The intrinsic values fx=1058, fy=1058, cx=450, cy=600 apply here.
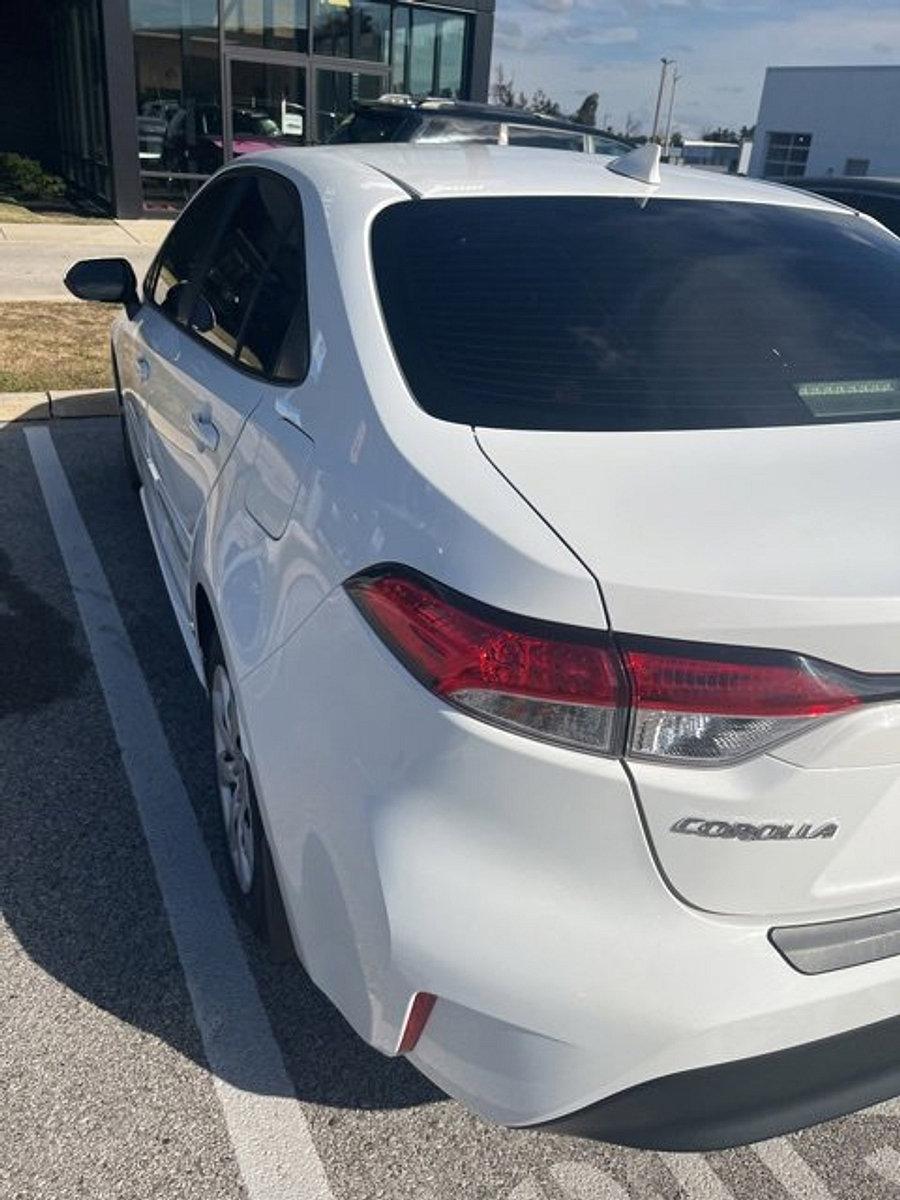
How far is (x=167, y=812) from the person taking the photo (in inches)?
118

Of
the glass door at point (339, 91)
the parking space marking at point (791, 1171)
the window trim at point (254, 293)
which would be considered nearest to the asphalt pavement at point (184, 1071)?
the parking space marking at point (791, 1171)

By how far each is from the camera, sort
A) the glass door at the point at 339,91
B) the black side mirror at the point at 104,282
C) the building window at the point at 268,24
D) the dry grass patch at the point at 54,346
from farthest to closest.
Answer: the glass door at the point at 339,91
the building window at the point at 268,24
the dry grass patch at the point at 54,346
the black side mirror at the point at 104,282

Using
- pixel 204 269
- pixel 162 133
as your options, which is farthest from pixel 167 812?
pixel 162 133

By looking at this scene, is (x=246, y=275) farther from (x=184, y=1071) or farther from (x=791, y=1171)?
(x=791, y=1171)

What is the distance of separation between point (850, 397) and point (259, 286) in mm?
1501

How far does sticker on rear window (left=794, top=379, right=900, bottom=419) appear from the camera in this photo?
2018 millimetres

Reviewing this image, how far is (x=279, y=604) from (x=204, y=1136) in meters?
1.05

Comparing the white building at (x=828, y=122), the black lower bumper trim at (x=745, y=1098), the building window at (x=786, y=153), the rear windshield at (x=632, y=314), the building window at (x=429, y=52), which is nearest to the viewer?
the black lower bumper trim at (x=745, y=1098)

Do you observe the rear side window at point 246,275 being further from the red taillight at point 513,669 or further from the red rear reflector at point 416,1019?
the red rear reflector at point 416,1019

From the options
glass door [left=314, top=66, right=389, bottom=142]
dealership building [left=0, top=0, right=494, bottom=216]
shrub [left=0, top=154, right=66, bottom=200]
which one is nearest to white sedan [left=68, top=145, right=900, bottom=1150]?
dealership building [left=0, top=0, right=494, bottom=216]

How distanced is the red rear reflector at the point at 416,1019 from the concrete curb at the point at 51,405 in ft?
18.0

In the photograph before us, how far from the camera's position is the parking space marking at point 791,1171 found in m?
2.04

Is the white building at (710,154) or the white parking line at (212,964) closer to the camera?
the white parking line at (212,964)

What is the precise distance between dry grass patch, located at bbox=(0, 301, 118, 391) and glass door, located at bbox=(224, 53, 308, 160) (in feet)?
25.1
